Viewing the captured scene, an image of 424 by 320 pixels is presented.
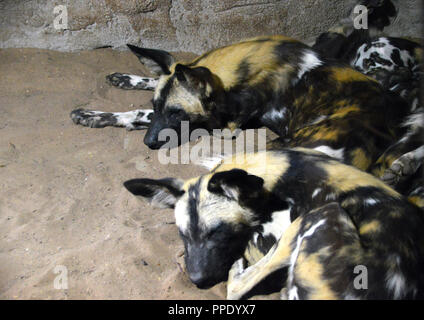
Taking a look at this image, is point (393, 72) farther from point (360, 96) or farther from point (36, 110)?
point (36, 110)

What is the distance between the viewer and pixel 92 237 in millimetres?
2334

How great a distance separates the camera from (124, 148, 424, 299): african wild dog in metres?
1.62

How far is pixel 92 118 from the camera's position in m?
3.26

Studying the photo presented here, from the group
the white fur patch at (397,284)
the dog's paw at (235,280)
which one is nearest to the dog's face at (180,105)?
the dog's paw at (235,280)

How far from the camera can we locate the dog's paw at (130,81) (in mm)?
3660

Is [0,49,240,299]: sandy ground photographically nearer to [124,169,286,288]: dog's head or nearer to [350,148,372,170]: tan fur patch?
[124,169,286,288]: dog's head

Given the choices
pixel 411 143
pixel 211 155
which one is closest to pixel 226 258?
pixel 211 155

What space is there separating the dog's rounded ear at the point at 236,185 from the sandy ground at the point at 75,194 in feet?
1.36

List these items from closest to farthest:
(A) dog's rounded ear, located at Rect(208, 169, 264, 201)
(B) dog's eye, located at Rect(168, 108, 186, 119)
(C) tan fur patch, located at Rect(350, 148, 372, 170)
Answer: (A) dog's rounded ear, located at Rect(208, 169, 264, 201) → (C) tan fur patch, located at Rect(350, 148, 372, 170) → (B) dog's eye, located at Rect(168, 108, 186, 119)

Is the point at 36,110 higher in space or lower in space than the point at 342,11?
lower

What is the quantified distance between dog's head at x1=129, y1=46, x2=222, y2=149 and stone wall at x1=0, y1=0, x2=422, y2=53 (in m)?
0.73

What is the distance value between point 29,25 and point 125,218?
2172mm

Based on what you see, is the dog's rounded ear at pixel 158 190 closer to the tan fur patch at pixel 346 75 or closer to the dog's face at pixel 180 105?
the dog's face at pixel 180 105
